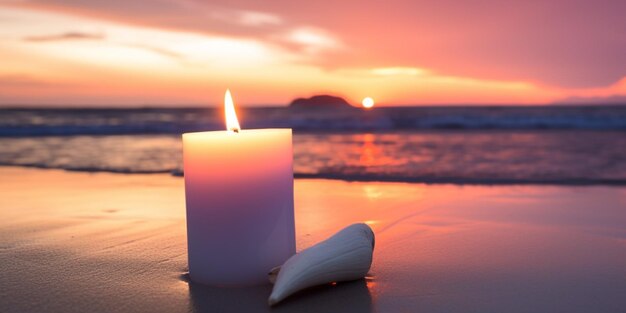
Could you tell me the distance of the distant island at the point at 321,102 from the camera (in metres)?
38.1

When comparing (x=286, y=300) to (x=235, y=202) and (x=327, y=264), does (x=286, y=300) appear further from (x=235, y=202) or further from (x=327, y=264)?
(x=235, y=202)

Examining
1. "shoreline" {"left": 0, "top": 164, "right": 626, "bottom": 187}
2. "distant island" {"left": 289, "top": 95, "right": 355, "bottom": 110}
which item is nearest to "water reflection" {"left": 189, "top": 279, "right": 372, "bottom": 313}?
"shoreline" {"left": 0, "top": 164, "right": 626, "bottom": 187}

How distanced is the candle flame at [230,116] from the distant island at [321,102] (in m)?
36.0

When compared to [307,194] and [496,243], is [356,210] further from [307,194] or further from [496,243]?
[496,243]

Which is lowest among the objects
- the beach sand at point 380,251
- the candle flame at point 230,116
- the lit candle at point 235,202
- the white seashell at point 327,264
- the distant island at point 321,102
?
the beach sand at point 380,251

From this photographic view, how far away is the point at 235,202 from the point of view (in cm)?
144

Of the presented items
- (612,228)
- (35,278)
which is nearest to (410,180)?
(612,228)

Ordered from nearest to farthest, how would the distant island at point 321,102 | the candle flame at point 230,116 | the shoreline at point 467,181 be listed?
the candle flame at point 230,116, the shoreline at point 467,181, the distant island at point 321,102

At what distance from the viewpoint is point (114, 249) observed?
2.01 m

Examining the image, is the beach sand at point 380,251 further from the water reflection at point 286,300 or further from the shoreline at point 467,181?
the shoreline at point 467,181

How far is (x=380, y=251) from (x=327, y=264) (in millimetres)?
588

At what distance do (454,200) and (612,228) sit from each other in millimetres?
929

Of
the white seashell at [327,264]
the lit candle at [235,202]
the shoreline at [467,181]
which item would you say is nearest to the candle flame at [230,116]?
the lit candle at [235,202]

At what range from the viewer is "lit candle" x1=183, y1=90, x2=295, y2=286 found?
144 centimetres
